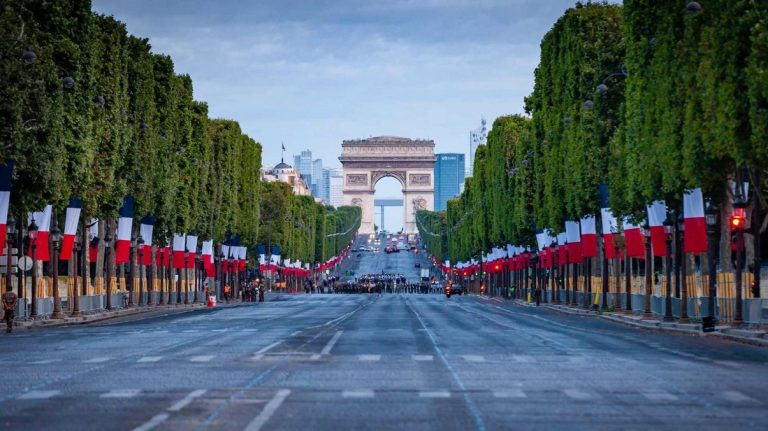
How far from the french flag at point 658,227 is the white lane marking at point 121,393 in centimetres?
3823

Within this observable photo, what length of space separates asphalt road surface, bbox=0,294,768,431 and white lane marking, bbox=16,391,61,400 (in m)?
0.03

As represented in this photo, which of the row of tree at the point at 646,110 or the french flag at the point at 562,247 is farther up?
the row of tree at the point at 646,110

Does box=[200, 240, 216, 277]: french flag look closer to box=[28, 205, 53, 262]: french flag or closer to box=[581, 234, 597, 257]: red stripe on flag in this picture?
box=[581, 234, 597, 257]: red stripe on flag

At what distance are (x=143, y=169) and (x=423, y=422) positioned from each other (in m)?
66.0

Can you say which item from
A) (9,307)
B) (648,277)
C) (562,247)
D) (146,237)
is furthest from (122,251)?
(562,247)

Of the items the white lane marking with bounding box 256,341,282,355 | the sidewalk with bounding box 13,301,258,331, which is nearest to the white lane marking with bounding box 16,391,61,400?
the white lane marking with bounding box 256,341,282,355

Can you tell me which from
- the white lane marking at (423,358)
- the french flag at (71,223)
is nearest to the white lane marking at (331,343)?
the white lane marking at (423,358)

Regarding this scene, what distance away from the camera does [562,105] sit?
8575 cm

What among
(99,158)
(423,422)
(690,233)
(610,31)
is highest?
(610,31)

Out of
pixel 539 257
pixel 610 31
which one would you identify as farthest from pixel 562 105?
pixel 539 257

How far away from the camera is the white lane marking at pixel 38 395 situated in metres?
19.0

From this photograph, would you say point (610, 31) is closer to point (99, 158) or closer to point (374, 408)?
point (99, 158)

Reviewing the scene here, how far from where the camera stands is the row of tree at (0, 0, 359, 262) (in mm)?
53219

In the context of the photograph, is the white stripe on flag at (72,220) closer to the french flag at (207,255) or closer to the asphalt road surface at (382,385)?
the asphalt road surface at (382,385)
